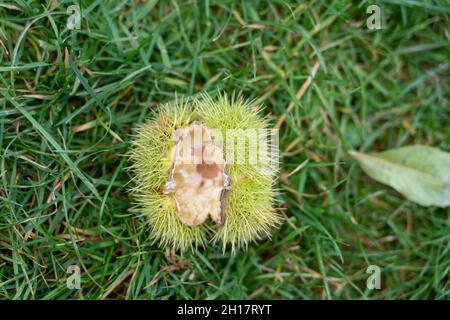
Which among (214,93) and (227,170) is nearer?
(227,170)

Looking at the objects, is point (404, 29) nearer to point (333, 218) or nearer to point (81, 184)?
point (333, 218)

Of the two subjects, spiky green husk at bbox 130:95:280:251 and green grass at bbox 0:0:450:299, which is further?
green grass at bbox 0:0:450:299

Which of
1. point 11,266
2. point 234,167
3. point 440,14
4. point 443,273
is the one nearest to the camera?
point 234,167

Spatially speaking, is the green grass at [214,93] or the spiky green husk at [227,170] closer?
the spiky green husk at [227,170]

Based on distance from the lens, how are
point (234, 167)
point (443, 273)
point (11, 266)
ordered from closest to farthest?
point (234, 167) → point (11, 266) → point (443, 273)

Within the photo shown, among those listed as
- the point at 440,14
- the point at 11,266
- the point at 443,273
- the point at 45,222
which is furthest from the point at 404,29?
the point at 11,266

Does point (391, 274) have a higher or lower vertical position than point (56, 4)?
lower

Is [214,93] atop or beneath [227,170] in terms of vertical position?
atop
